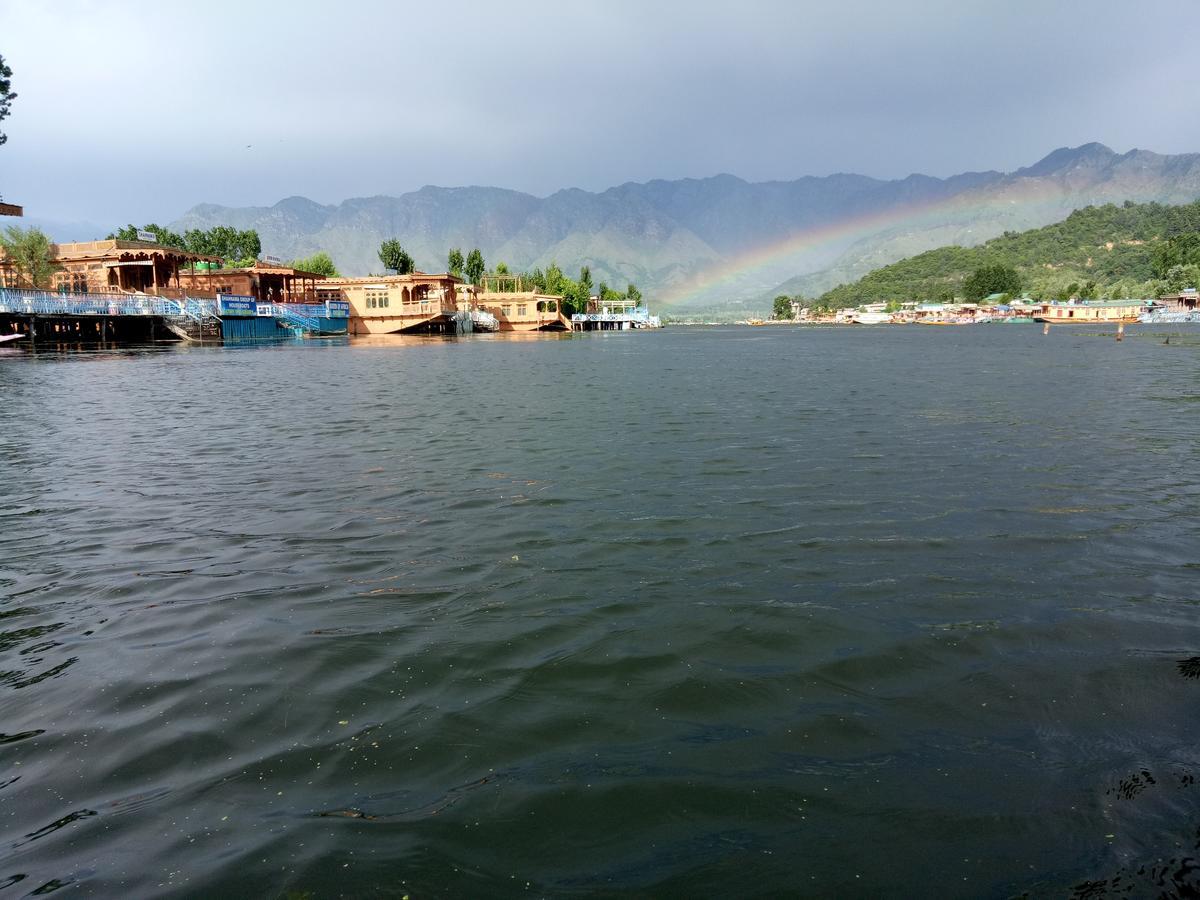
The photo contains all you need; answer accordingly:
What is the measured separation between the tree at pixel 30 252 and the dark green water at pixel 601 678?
79.0 meters

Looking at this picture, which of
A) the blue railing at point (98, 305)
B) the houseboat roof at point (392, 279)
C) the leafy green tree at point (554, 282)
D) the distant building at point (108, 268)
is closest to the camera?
the blue railing at point (98, 305)

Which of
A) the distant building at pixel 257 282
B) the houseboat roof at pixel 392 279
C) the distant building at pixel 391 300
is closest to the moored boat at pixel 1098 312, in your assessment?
the houseboat roof at pixel 392 279

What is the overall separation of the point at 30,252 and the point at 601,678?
93.7 m

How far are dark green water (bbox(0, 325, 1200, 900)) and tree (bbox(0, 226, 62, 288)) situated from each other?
78963mm

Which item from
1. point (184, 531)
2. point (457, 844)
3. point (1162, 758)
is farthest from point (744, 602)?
point (184, 531)

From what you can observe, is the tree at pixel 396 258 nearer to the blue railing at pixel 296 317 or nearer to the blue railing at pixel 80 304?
the blue railing at pixel 296 317

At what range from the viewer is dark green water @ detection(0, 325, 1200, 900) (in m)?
3.63

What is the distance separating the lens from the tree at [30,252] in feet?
236

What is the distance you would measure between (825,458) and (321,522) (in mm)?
9975

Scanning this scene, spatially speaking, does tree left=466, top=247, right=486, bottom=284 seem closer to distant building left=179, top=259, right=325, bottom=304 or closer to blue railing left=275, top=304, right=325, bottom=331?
distant building left=179, top=259, right=325, bottom=304

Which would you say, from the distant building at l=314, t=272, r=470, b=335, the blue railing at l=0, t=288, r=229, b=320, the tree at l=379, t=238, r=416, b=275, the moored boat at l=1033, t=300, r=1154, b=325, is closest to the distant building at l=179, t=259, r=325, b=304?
the distant building at l=314, t=272, r=470, b=335

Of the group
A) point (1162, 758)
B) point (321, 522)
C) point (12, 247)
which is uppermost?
point (12, 247)

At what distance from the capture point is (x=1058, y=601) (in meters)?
7.04

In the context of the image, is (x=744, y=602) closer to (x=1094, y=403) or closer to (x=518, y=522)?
(x=518, y=522)
